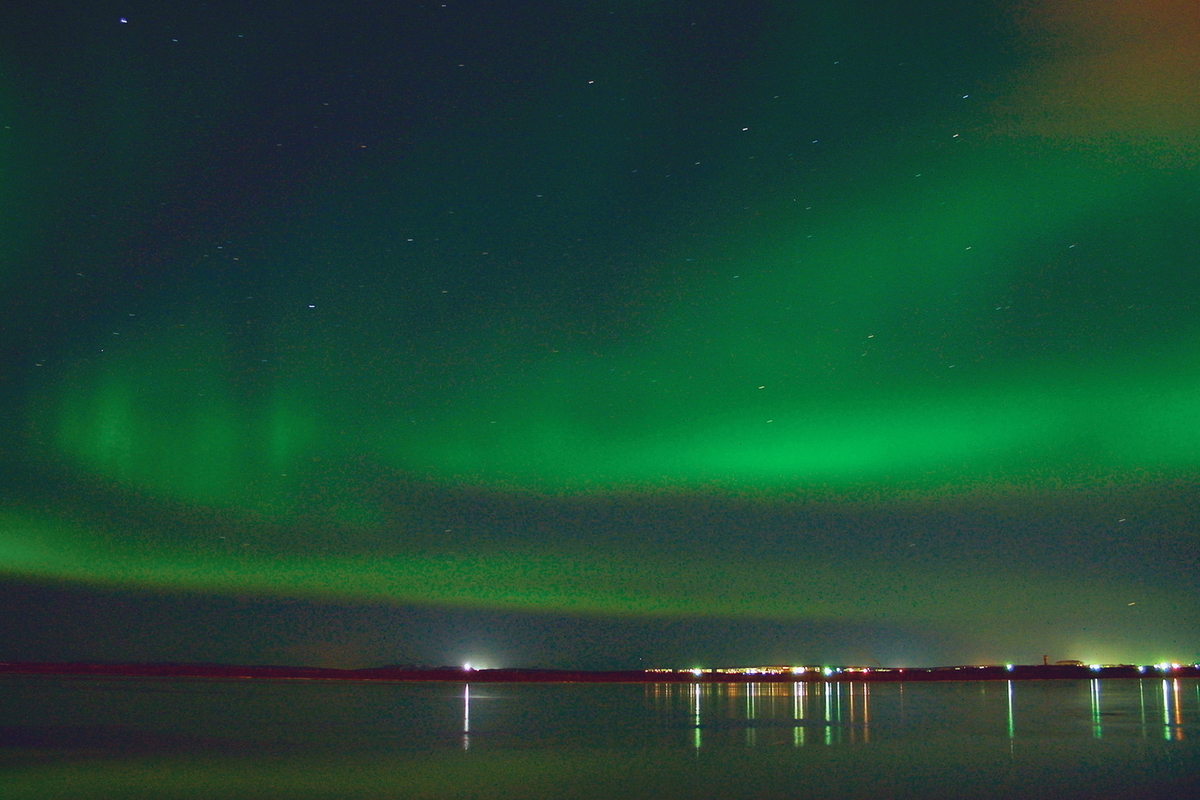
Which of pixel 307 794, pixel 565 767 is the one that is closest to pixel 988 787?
pixel 565 767

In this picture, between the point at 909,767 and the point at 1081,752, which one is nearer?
the point at 909,767

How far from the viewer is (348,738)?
3139cm

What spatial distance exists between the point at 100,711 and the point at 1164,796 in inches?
1920

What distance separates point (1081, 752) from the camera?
25.8 metres

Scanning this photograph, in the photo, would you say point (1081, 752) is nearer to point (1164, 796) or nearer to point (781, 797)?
point (1164, 796)

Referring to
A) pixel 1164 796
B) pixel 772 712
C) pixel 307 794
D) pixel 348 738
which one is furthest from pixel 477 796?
pixel 772 712

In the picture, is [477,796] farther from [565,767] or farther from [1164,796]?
[1164,796]

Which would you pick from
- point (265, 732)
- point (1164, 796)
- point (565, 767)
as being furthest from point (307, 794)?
point (265, 732)

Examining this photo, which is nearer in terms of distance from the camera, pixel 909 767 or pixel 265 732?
pixel 909 767

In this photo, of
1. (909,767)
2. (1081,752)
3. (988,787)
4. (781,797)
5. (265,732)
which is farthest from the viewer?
(265,732)

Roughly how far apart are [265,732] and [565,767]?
52.4ft

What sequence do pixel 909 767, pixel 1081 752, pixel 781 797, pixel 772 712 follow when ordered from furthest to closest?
pixel 772 712
pixel 1081 752
pixel 909 767
pixel 781 797

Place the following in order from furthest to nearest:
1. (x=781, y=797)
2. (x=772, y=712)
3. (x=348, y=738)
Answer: (x=772, y=712) < (x=348, y=738) < (x=781, y=797)

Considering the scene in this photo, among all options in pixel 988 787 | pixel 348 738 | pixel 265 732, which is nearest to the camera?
pixel 988 787
